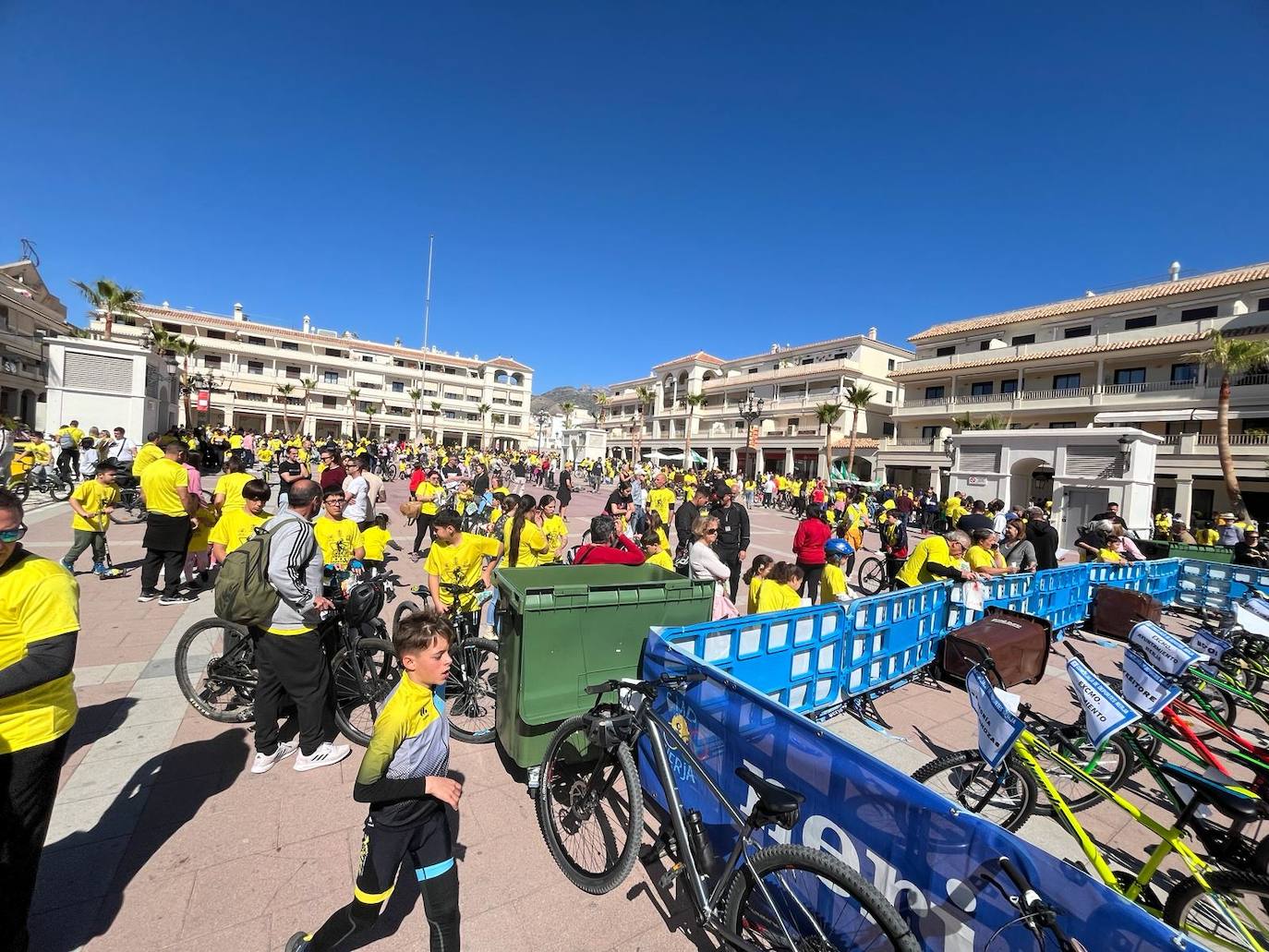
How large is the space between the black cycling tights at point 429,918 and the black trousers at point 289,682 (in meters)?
1.62

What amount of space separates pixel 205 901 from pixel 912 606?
19.3 feet

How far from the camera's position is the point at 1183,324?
93.1ft

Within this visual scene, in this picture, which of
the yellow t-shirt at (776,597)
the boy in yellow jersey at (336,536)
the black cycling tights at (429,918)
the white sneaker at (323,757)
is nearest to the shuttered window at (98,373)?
the boy in yellow jersey at (336,536)

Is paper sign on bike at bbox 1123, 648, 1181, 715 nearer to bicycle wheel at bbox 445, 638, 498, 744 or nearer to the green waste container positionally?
the green waste container

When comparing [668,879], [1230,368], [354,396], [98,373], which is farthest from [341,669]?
[354,396]

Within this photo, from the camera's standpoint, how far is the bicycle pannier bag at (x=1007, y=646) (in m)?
5.10

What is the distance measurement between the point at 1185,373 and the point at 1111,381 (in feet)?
9.97

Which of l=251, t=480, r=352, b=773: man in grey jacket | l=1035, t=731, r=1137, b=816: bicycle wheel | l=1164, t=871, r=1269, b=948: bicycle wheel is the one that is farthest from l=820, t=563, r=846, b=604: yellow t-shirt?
l=251, t=480, r=352, b=773: man in grey jacket

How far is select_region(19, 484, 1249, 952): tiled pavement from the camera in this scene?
7.44 ft

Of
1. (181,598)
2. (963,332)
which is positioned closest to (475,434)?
(963,332)

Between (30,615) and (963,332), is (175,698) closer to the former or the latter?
(30,615)

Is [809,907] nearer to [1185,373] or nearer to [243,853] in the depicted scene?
[243,853]

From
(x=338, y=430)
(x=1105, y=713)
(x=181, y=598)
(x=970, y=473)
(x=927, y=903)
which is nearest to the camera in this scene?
(x=927, y=903)

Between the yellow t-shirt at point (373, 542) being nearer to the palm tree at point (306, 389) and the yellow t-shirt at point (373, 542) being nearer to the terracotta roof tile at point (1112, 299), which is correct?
the terracotta roof tile at point (1112, 299)
